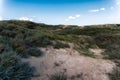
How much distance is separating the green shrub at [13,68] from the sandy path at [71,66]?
46cm

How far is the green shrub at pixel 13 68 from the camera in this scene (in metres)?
8.38

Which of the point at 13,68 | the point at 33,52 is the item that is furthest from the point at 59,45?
the point at 13,68

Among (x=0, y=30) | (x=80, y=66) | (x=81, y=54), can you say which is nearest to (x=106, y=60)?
(x=81, y=54)

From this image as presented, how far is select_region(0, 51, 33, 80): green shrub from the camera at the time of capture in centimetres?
838

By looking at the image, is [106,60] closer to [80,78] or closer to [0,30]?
[80,78]

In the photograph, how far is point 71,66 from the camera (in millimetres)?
11156

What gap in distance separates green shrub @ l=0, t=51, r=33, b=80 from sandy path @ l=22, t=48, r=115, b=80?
0.46 m

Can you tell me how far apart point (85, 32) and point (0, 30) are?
15109 mm

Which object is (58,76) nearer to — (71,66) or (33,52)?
(71,66)

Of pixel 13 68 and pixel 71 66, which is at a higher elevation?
pixel 13 68

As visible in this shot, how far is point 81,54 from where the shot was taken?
13500 mm

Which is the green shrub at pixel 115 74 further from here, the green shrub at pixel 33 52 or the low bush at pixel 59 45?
the low bush at pixel 59 45

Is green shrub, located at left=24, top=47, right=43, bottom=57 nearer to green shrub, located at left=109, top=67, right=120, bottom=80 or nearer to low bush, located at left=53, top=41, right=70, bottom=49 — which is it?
low bush, located at left=53, top=41, right=70, bottom=49

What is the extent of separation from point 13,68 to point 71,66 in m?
3.34
